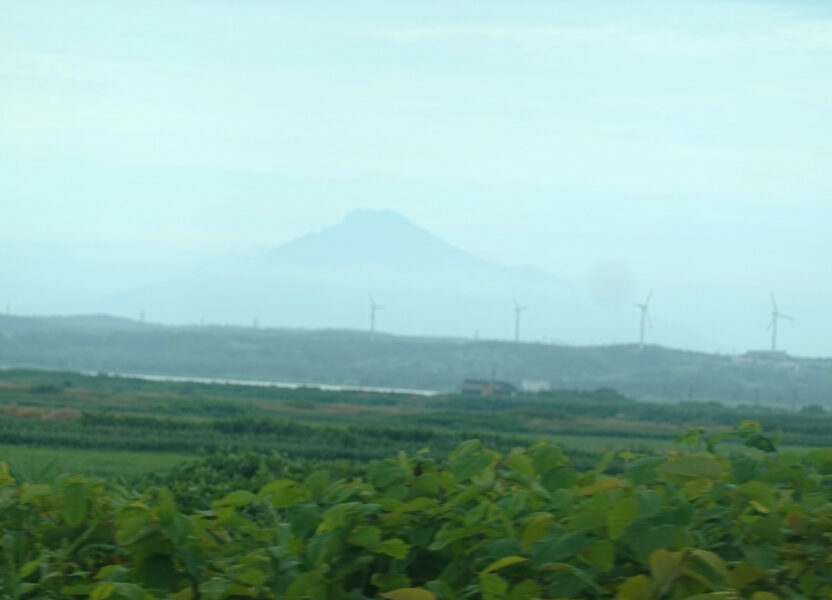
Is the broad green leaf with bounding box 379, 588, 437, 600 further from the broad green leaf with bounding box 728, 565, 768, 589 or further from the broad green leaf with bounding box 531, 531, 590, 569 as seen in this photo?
the broad green leaf with bounding box 728, 565, 768, 589

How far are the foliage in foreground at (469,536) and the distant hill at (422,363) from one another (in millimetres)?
91879

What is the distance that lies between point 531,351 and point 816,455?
112 meters

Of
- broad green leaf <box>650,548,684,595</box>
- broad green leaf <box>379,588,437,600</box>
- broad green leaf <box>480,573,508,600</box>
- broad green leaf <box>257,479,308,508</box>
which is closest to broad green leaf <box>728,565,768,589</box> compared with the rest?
broad green leaf <box>650,548,684,595</box>

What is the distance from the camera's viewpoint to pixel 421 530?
2.72m

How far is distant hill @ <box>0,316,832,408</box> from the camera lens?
99.9 meters

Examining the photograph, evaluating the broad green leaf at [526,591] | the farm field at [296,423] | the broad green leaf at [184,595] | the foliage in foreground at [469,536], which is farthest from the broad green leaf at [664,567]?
the farm field at [296,423]

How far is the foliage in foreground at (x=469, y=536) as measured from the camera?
2422mm

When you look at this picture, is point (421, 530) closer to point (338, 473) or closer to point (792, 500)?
point (792, 500)

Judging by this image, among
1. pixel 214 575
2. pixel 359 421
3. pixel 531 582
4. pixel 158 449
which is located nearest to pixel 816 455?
pixel 531 582

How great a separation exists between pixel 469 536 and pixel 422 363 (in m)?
107

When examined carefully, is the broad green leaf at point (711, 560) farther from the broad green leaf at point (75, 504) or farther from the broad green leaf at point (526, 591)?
the broad green leaf at point (75, 504)

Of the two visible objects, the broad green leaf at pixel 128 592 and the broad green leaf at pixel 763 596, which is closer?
the broad green leaf at pixel 763 596

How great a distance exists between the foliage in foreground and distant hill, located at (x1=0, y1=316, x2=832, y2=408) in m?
91.9

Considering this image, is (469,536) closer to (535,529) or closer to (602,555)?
(535,529)
